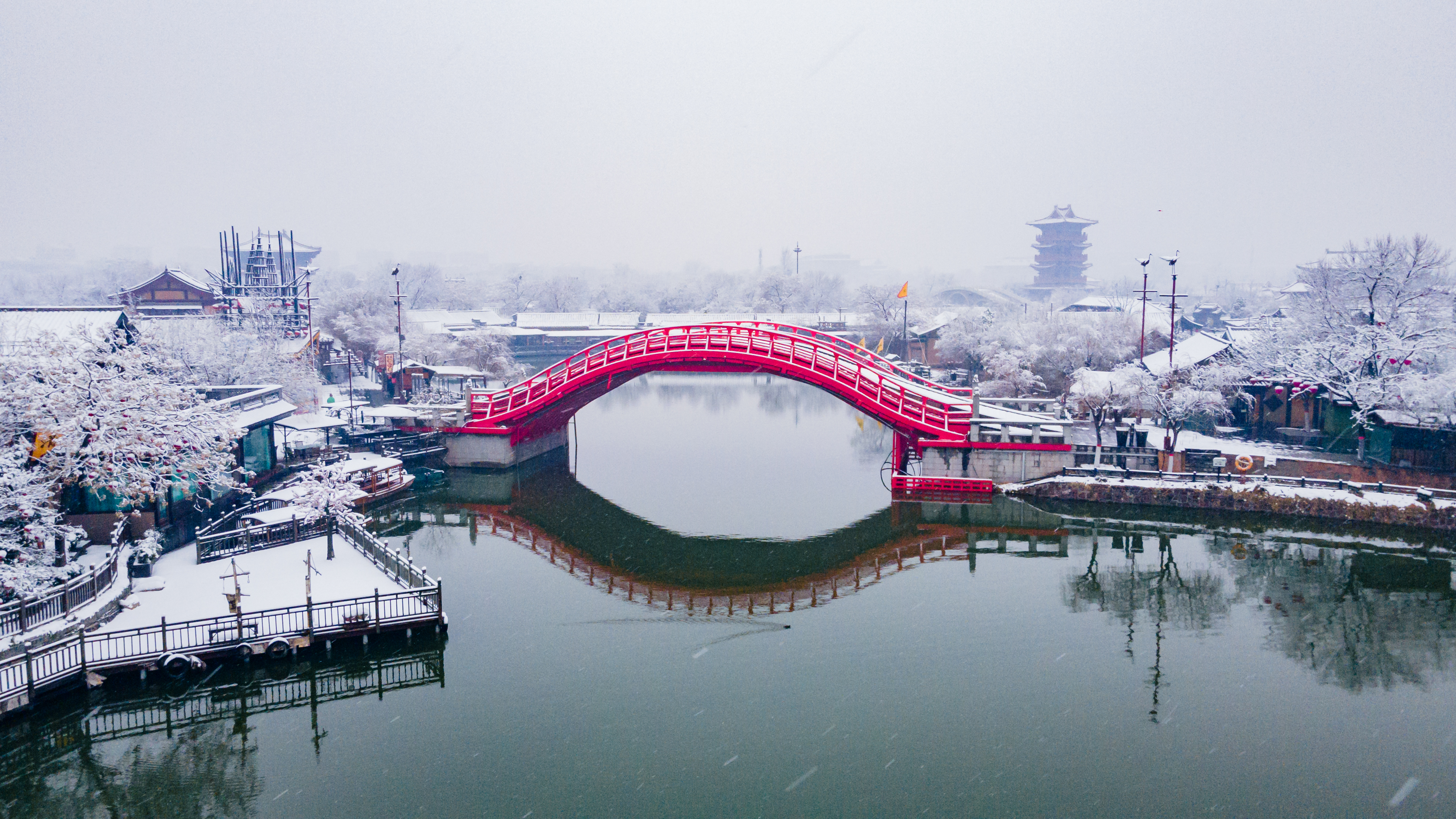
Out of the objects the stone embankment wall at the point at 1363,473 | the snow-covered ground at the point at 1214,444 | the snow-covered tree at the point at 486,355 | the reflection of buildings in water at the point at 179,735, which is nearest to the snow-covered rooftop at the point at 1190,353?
the snow-covered ground at the point at 1214,444

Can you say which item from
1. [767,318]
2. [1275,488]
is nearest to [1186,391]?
[1275,488]

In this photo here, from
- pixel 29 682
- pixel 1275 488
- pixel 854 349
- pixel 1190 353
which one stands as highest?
pixel 854 349

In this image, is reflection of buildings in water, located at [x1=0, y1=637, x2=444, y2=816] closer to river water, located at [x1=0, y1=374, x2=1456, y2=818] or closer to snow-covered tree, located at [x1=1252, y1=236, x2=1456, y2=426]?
river water, located at [x1=0, y1=374, x2=1456, y2=818]

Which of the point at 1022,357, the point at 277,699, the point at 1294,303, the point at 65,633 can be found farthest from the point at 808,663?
the point at 1294,303

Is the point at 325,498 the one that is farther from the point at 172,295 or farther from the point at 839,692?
the point at 172,295

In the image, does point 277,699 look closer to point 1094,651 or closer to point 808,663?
point 808,663

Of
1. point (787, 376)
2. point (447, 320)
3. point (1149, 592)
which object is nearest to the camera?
point (1149, 592)
